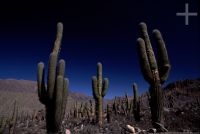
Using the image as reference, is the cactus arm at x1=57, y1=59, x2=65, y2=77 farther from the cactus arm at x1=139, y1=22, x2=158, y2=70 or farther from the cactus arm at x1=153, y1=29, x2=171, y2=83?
the cactus arm at x1=153, y1=29, x2=171, y2=83

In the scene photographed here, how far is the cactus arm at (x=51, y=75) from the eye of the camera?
1080 centimetres

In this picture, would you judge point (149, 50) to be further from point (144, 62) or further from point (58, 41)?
point (58, 41)

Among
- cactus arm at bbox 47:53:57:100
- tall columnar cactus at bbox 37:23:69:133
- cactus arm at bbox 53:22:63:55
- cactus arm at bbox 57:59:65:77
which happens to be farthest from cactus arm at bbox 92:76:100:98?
cactus arm at bbox 47:53:57:100

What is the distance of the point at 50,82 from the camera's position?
35.4ft

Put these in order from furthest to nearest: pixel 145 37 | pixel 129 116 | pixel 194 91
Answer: pixel 194 91 < pixel 129 116 < pixel 145 37

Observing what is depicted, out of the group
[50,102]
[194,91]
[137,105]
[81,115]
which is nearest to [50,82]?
[50,102]

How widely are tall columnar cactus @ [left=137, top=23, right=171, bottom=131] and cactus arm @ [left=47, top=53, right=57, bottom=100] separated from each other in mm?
3211

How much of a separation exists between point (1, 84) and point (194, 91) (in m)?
98.4

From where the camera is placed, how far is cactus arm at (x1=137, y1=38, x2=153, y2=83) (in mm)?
10963

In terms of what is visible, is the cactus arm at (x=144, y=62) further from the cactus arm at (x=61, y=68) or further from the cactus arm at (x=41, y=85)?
the cactus arm at (x=41, y=85)

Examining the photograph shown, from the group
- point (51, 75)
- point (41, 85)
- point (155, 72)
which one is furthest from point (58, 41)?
A: point (155, 72)

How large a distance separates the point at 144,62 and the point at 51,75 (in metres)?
3.44

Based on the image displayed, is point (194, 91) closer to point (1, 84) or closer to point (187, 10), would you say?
point (187, 10)

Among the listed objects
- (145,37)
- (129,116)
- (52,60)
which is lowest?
(129,116)
